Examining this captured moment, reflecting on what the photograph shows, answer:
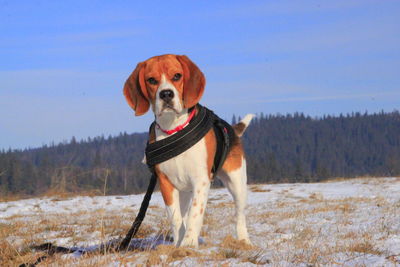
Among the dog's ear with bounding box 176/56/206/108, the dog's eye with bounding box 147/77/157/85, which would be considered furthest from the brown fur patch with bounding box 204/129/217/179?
the dog's eye with bounding box 147/77/157/85

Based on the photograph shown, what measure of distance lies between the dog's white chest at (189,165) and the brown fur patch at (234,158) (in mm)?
732

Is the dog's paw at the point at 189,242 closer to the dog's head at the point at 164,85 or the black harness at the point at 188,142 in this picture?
the black harness at the point at 188,142

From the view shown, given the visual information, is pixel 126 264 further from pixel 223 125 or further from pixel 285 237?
pixel 285 237

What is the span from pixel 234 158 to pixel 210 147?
0.72m

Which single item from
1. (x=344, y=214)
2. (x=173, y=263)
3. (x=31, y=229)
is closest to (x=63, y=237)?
(x=31, y=229)

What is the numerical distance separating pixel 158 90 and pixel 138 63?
452 mm

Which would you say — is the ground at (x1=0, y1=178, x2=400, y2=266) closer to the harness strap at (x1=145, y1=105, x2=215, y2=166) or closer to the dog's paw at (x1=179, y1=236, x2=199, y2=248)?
the dog's paw at (x1=179, y1=236, x2=199, y2=248)

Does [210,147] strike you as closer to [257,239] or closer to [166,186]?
[166,186]

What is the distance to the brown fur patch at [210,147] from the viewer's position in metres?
4.84

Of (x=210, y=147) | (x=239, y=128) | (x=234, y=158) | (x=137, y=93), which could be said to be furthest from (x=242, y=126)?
(x=137, y=93)

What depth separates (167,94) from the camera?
14.8 feet

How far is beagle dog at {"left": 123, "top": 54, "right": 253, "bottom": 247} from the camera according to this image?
461cm

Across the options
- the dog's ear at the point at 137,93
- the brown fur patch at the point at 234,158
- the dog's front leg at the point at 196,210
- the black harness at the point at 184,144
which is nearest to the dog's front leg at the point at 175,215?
the dog's front leg at the point at 196,210

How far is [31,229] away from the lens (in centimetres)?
766
